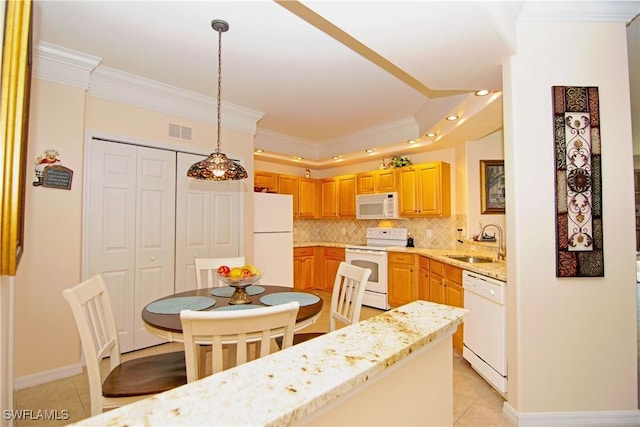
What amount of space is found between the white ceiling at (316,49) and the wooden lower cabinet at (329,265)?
2.31 meters

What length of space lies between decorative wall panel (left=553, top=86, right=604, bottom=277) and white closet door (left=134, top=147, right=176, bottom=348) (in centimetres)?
330

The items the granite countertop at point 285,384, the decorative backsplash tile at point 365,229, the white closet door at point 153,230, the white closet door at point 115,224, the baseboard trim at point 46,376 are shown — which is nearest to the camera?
the granite countertop at point 285,384

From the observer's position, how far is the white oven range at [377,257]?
4.38m

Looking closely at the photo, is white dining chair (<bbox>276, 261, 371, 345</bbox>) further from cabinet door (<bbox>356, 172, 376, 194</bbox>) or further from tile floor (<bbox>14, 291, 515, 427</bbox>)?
cabinet door (<bbox>356, 172, 376, 194</bbox>)

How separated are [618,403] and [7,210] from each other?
10.3 ft

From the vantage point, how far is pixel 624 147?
188 centimetres

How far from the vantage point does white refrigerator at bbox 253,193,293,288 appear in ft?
13.3

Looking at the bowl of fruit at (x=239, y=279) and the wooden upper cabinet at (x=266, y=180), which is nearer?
the bowl of fruit at (x=239, y=279)

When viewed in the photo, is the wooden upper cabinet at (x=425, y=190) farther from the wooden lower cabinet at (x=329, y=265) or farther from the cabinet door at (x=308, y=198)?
the cabinet door at (x=308, y=198)

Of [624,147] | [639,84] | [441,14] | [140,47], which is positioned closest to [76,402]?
[140,47]

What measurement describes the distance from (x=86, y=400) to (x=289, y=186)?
382 cm

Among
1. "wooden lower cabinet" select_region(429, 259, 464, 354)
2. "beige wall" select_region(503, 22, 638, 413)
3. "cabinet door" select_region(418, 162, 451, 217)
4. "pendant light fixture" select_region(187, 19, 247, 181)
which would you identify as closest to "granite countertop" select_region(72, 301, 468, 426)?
"beige wall" select_region(503, 22, 638, 413)

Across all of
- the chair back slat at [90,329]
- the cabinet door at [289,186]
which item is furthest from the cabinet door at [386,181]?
the chair back slat at [90,329]

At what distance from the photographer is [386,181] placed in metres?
4.80
